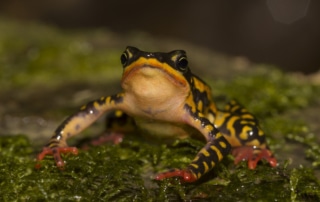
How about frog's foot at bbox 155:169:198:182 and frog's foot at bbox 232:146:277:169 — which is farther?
frog's foot at bbox 232:146:277:169

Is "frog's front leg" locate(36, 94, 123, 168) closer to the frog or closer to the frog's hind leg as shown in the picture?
the frog

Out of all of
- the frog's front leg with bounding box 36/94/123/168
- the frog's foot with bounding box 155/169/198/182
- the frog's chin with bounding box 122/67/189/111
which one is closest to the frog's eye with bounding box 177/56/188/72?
the frog's chin with bounding box 122/67/189/111

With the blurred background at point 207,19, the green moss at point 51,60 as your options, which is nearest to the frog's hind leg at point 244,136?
the green moss at point 51,60

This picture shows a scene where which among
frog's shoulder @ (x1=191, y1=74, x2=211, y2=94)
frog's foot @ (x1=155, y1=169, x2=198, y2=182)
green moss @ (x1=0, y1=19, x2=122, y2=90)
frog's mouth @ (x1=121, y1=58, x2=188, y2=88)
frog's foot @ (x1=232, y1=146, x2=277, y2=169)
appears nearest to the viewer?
frog's foot @ (x1=155, y1=169, x2=198, y2=182)

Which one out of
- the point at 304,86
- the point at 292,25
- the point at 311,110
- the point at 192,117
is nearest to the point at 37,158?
the point at 192,117

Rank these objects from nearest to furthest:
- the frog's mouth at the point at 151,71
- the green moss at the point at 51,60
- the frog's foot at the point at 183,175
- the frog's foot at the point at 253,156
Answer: the frog's foot at the point at 183,175 < the frog's mouth at the point at 151,71 < the frog's foot at the point at 253,156 < the green moss at the point at 51,60

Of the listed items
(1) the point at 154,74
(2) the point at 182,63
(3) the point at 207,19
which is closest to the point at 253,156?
(2) the point at 182,63

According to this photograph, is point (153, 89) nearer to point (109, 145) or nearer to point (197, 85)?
point (197, 85)

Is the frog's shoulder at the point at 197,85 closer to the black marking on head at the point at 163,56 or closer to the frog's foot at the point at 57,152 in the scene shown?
the black marking on head at the point at 163,56
